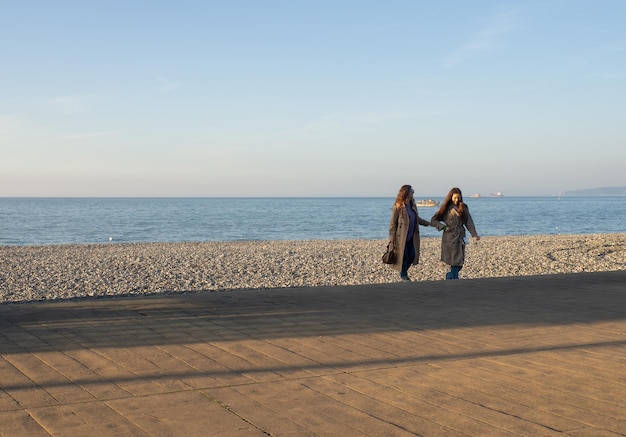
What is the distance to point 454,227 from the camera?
11.5 meters

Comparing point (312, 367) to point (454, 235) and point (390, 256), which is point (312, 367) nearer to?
point (390, 256)

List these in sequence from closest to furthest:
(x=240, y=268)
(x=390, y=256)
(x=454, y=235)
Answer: (x=390, y=256) → (x=454, y=235) → (x=240, y=268)

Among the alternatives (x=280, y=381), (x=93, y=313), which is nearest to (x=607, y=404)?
(x=280, y=381)

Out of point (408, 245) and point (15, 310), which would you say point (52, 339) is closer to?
point (15, 310)

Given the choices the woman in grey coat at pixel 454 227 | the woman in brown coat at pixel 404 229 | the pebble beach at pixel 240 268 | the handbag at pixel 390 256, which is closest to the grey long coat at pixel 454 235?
the woman in grey coat at pixel 454 227

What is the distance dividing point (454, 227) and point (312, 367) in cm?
702

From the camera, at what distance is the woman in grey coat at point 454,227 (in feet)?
37.7

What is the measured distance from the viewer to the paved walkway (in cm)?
373

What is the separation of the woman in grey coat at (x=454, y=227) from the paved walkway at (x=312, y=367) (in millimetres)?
3377

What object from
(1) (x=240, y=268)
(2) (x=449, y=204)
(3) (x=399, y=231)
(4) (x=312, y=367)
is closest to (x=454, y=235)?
(2) (x=449, y=204)

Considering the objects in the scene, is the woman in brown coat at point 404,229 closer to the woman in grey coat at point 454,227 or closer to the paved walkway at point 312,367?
the woman in grey coat at point 454,227

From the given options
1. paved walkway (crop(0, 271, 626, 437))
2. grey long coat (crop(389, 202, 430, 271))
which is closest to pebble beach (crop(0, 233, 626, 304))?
grey long coat (crop(389, 202, 430, 271))

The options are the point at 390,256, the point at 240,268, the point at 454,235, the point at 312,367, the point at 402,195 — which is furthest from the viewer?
the point at 240,268

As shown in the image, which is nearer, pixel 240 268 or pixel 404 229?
pixel 404 229
